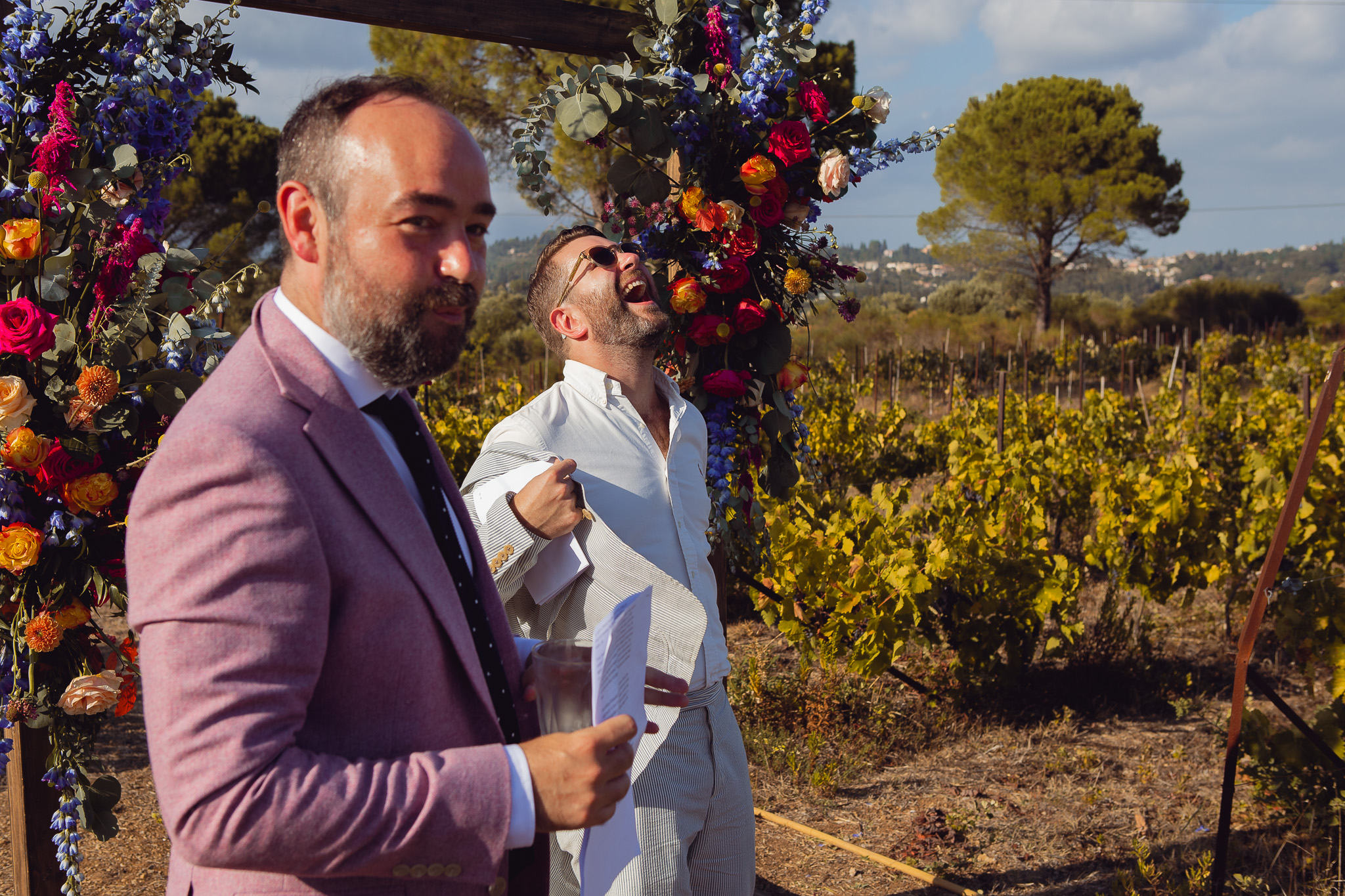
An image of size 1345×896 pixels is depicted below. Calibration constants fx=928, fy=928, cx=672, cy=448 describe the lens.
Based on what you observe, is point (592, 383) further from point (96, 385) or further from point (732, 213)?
point (96, 385)

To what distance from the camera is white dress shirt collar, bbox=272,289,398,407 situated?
A: 100 cm

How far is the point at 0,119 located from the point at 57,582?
872 mm

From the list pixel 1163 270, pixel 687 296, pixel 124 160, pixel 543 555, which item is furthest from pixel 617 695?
pixel 1163 270

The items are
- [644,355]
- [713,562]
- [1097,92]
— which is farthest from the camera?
[1097,92]

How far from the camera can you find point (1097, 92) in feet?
92.9

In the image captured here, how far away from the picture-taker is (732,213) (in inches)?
97.6

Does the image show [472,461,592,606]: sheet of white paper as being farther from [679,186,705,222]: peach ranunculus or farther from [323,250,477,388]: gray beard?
[679,186,705,222]: peach ranunculus

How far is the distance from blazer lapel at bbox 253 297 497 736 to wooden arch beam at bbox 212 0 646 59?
154 centimetres

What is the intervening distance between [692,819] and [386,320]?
1315 mm

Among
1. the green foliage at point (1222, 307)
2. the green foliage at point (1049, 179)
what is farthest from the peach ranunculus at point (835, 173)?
the green foliage at point (1222, 307)

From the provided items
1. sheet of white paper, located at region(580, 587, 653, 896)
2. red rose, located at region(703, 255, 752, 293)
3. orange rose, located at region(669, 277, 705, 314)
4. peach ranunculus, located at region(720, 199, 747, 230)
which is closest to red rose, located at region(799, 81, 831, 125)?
peach ranunculus, located at region(720, 199, 747, 230)

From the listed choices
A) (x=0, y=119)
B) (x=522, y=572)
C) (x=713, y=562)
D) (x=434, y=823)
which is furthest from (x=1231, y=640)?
(x=0, y=119)

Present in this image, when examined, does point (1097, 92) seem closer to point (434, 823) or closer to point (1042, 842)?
point (1042, 842)

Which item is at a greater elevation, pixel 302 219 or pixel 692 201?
pixel 692 201
